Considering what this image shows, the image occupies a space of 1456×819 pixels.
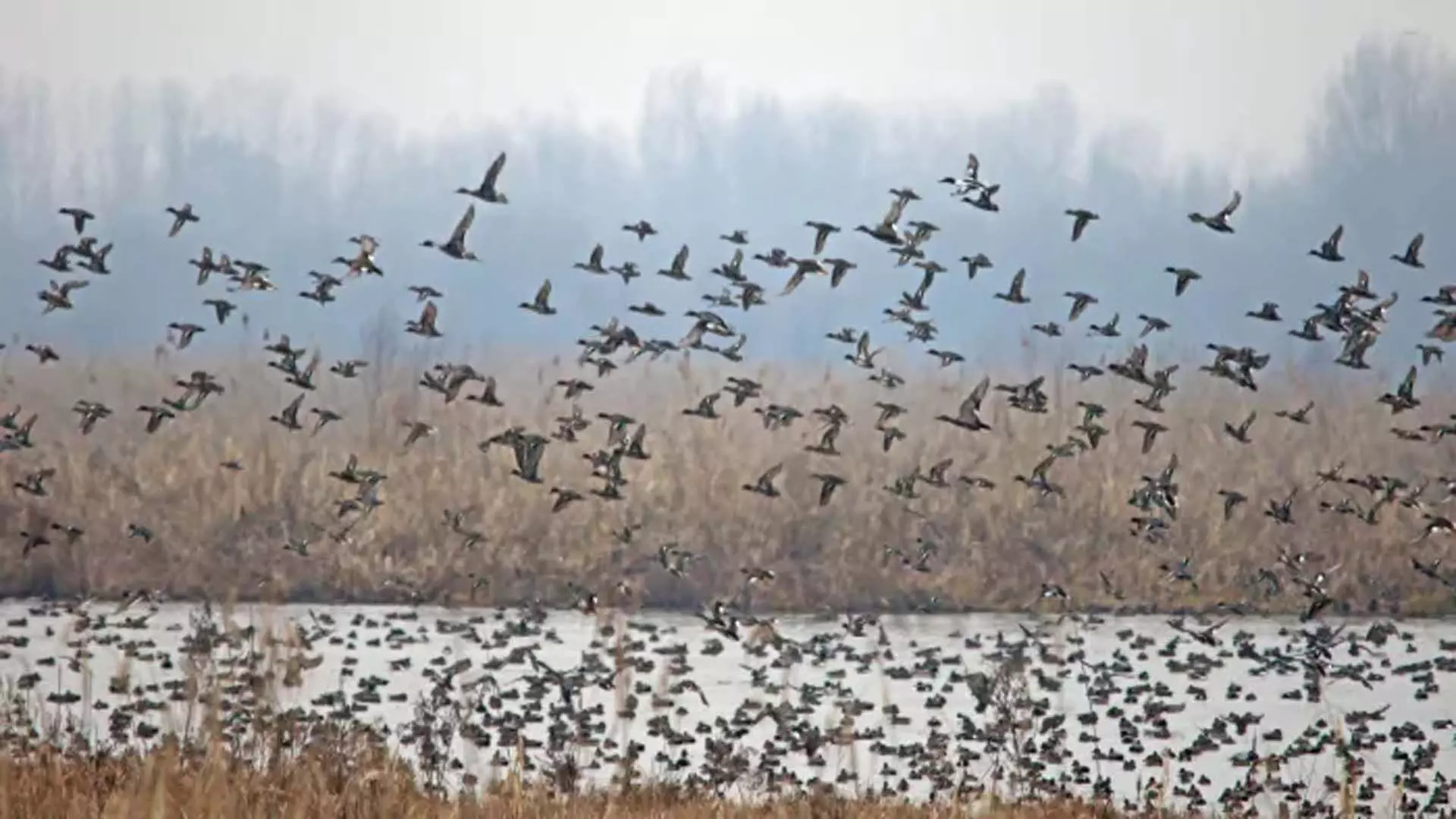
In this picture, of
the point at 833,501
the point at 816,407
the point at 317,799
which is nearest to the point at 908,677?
the point at 833,501

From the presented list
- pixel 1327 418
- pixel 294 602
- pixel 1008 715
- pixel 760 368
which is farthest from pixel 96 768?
pixel 1327 418

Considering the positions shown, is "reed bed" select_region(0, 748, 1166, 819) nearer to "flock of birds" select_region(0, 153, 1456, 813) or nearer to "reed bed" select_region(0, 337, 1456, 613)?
"flock of birds" select_region(0, 153, 1456, 813)

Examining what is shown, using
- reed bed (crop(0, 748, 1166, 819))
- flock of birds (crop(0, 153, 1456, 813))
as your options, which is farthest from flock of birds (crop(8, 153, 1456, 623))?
reed bed (crop(0, 748, 1166, 819))

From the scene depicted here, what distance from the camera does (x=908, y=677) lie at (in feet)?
28.0

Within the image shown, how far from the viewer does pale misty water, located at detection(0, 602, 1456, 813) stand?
24.6 ft

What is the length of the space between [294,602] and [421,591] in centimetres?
71

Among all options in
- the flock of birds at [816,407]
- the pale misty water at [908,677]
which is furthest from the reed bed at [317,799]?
the flock of birds at [816,407]

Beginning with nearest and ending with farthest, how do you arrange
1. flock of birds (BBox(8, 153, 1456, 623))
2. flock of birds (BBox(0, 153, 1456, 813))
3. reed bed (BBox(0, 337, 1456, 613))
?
flock of birds (BBox(0, 153, 1456, 813)), flock of birds (BBox(8, 153, 1456, 623)), reed bed (BBox(0, 337, 1456, 613))

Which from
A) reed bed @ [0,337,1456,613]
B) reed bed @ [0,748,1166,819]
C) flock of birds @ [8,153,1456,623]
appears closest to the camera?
reed bed @ [0,748,1166,819]

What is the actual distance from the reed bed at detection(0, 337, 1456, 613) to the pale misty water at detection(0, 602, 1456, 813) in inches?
13.8

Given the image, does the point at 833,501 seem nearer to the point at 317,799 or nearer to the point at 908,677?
the point at 908,677

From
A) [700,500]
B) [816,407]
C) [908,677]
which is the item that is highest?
[816,407]

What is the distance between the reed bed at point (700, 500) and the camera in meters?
10.2

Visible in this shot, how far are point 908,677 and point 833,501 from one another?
2755 mm
